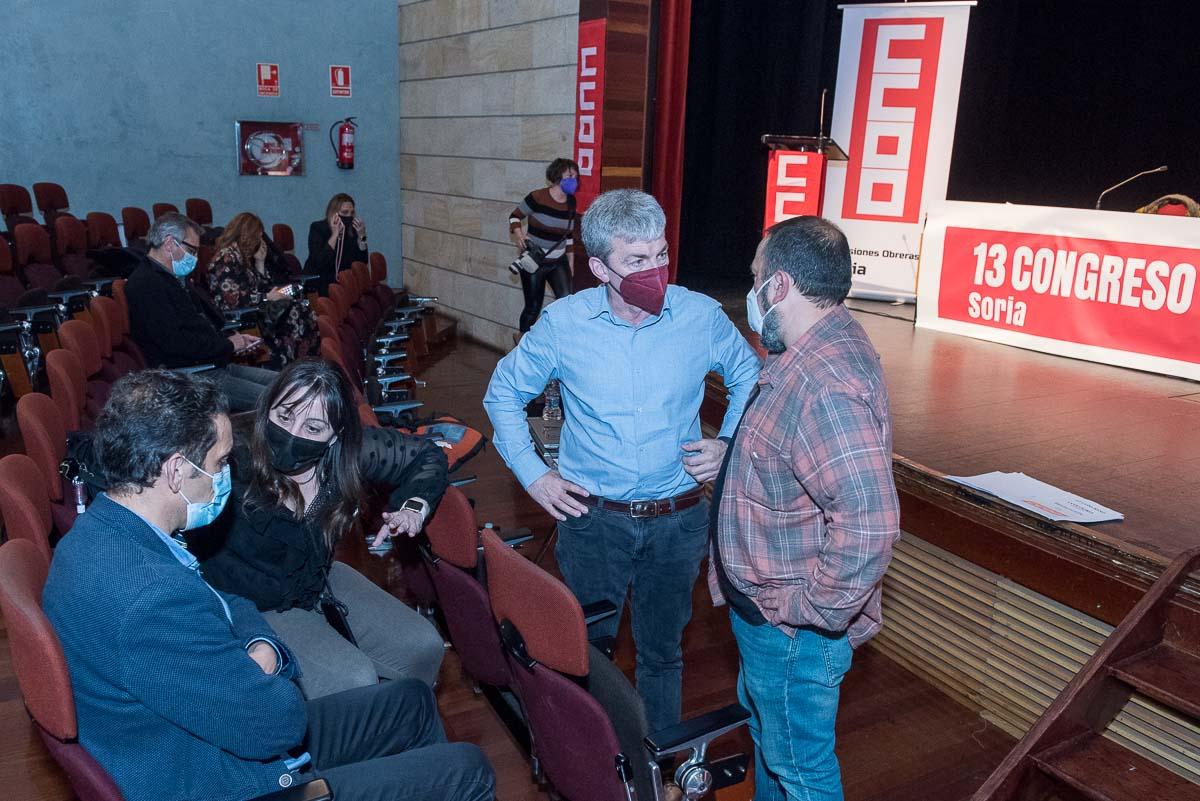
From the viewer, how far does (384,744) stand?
Answer: 76.4 inches

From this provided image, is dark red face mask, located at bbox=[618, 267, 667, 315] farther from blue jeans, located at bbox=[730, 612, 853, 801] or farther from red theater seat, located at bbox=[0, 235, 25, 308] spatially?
red theater seat, located at bbox=[0, 235, 25, 308]

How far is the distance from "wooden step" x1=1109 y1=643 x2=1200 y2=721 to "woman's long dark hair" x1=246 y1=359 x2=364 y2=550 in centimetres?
199

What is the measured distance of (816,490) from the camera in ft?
5.31

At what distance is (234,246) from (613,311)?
3914mm

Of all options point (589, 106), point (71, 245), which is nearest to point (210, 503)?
point (589, 106)

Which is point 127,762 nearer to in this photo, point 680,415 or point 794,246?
point 680,415

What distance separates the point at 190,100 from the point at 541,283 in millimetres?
4956

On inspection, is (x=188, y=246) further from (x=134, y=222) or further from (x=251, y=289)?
(x=134, y=222)

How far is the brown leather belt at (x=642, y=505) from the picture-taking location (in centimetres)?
213

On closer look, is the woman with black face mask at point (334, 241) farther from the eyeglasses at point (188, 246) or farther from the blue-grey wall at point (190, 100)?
the blue-grey wall at point (190, 100)

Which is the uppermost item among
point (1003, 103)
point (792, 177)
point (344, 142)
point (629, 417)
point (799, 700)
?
point (1003, 103)

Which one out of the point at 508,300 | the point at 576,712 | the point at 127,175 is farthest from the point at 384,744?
the point at 127,175

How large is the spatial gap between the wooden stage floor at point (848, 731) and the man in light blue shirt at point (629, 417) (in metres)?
0.63

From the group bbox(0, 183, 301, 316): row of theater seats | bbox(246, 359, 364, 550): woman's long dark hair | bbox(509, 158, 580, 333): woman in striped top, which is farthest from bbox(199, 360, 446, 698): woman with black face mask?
bbox(0, 183, 301, 316): row of theater seats
